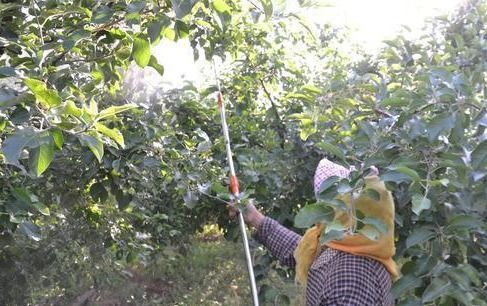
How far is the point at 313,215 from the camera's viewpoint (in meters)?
1.33

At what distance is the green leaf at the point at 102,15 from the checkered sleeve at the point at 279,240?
123 cm

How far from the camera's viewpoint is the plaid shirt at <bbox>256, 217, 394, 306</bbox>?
176 centimetres

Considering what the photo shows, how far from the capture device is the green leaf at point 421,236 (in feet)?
4.78

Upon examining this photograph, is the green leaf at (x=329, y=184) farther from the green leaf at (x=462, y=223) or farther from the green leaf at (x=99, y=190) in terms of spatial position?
the green leaf at (x=99, y=190)

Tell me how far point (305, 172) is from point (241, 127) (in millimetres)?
499

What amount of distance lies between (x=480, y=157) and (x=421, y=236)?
24cm

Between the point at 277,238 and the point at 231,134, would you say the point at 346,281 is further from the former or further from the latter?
the point at 231,134

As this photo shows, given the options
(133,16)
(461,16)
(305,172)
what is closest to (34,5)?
(133,16)

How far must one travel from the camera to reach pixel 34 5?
60.2 inches

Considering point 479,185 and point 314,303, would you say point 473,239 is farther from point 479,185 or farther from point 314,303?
point 314,303

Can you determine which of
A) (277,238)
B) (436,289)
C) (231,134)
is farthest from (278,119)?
(436,289)

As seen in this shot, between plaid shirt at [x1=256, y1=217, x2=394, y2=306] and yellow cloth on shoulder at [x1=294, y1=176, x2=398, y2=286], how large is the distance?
0.03 metres

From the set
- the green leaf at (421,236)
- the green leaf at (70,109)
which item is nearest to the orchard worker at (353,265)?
the green leaf at (421,236)

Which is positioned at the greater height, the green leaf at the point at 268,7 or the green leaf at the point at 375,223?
the green leaf at the point at 268,7
